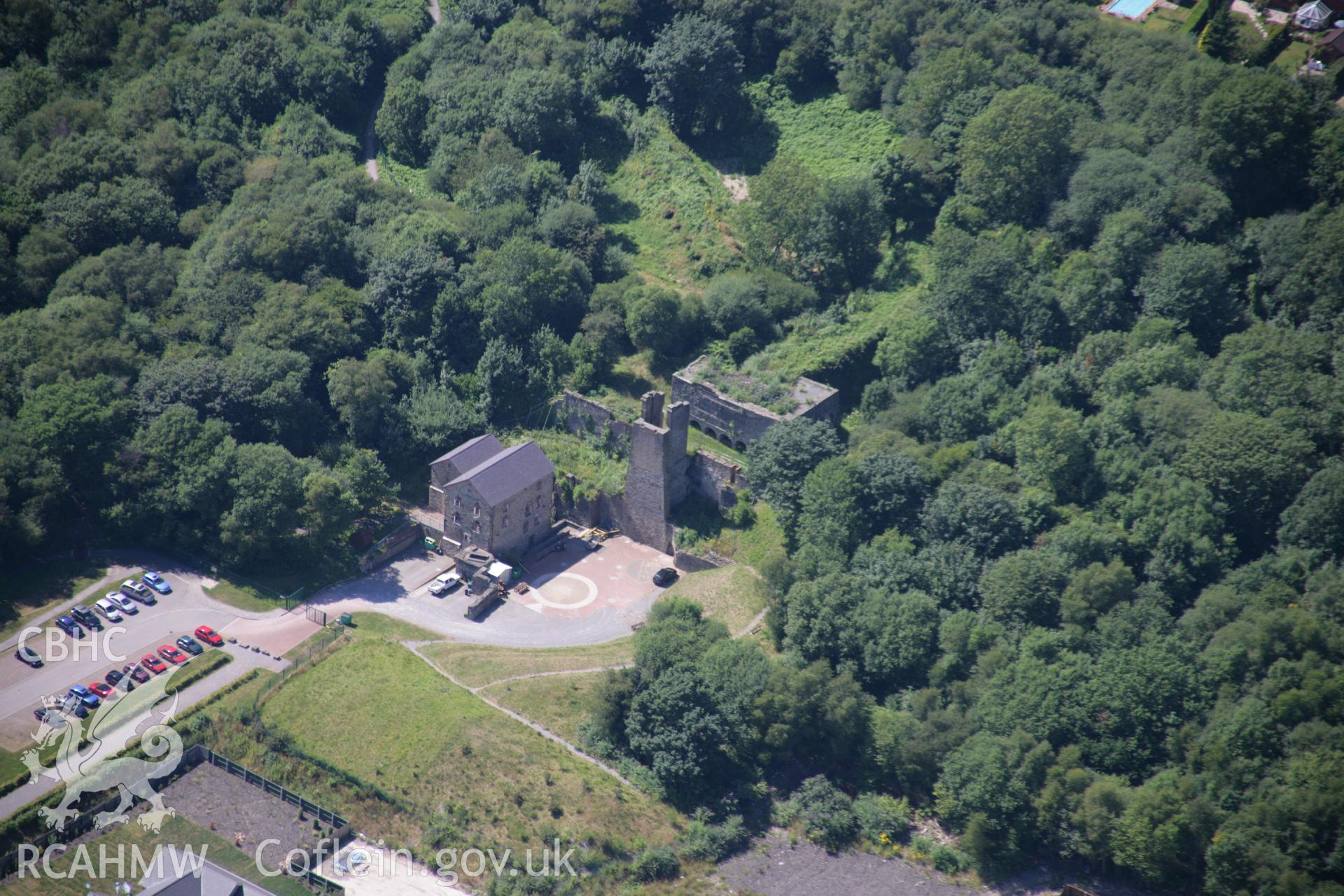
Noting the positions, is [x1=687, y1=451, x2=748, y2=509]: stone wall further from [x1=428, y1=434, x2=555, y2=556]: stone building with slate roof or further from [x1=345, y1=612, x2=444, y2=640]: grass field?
[x1=345, y1=612, x2=444, y2=640]: grass field

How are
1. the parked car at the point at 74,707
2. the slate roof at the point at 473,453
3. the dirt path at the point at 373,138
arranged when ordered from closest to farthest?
the parked car at the point at 74,707 < the slate roof at the point at 473,453 < the dirt path at the point at 373,138

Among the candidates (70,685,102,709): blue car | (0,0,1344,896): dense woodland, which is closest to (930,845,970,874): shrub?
(0,0,1344,896): dense woodland

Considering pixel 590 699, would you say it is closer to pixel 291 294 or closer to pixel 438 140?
pixel 291 294

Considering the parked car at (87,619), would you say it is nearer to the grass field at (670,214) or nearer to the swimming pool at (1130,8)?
the grass field at (670,214)

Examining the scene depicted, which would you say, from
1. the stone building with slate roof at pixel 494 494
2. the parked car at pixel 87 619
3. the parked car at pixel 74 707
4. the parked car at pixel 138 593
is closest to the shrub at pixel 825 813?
the stone building with slate roof at pixel 494 494

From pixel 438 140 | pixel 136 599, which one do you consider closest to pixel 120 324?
pixel 136 599
